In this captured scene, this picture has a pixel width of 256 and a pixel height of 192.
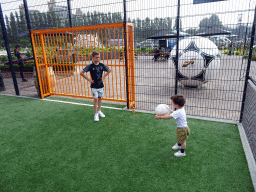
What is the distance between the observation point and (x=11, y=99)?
7.11m

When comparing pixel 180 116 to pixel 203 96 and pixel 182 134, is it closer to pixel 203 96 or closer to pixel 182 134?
pixel 182 134

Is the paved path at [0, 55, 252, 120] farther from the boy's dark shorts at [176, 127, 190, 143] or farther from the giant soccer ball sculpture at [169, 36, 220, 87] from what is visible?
the boy's dark shorts at [176, 127, 190, 143]

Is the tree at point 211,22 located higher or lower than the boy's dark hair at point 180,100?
higher

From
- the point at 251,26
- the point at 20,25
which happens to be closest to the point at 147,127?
the point at 251,26

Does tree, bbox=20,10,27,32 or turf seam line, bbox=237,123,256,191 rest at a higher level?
tree, bbox=20,10,27,32

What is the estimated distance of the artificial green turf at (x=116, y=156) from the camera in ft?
9.06

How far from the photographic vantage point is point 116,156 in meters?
3.41

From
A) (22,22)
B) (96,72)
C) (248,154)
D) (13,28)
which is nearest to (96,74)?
(96,72)

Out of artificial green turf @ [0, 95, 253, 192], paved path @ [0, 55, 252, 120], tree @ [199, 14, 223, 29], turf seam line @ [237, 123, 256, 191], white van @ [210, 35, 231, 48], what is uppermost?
tree @ [199, 14, 223, 29]

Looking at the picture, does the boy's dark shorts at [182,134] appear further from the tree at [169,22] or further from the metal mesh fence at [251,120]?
the tree at [169,22]

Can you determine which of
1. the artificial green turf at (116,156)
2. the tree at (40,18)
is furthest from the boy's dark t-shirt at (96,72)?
the tree at (40,18)

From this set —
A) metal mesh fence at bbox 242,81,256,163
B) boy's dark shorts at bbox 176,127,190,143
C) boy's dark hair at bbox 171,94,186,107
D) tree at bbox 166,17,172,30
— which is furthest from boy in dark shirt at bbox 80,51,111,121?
metal mesh fence at bbox 242,81,256,163

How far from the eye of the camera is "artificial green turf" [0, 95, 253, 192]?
2.76 m

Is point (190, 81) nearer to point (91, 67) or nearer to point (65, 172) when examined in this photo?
point (91, 67)
